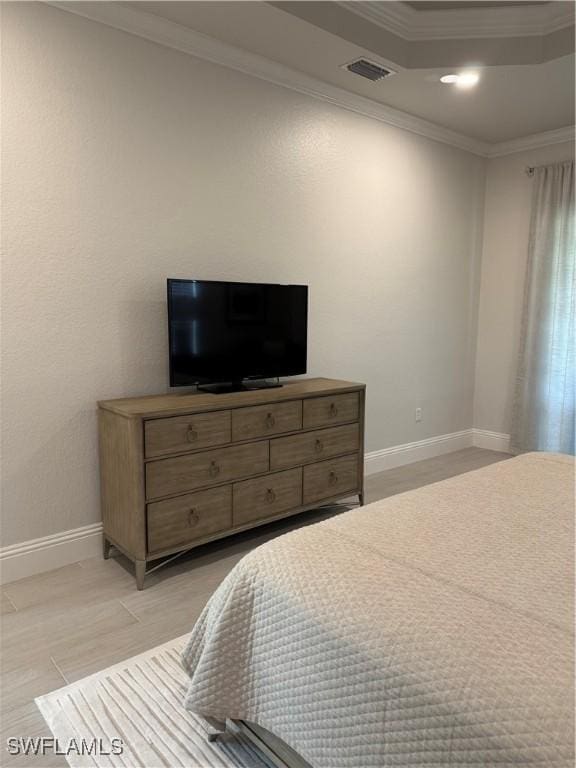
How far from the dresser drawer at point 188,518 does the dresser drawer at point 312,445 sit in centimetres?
36

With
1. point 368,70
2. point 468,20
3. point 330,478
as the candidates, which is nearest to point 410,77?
point 368,70

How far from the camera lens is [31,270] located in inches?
99.7

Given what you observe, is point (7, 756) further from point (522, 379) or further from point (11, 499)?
point (522, 379)

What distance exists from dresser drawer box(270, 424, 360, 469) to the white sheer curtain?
81.6 inches

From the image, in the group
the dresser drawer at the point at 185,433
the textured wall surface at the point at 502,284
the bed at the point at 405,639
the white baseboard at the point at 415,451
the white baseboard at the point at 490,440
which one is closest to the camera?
the bed at the point at 405,639

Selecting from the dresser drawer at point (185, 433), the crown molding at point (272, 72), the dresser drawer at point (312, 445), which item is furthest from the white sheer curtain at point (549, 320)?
the dresser drawer at point (185, 433)

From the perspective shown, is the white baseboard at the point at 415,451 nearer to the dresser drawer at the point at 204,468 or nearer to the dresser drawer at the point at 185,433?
the dresser drawer at the point at 204,468

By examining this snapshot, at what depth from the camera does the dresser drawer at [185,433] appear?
2.48 meters

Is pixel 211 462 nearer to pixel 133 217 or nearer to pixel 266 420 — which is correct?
pixel 266 420

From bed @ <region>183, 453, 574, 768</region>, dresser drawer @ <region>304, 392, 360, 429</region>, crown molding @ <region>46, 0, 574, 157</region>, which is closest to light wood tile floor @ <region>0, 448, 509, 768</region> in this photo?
bed @ <region>183, 453, 574, 768</region>

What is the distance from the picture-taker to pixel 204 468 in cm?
267

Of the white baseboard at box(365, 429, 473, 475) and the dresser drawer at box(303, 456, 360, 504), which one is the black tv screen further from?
the white baseboard at box(365, 429, 473, 475)

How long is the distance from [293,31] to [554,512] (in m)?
2.65

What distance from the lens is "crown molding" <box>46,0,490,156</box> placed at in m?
2.62
